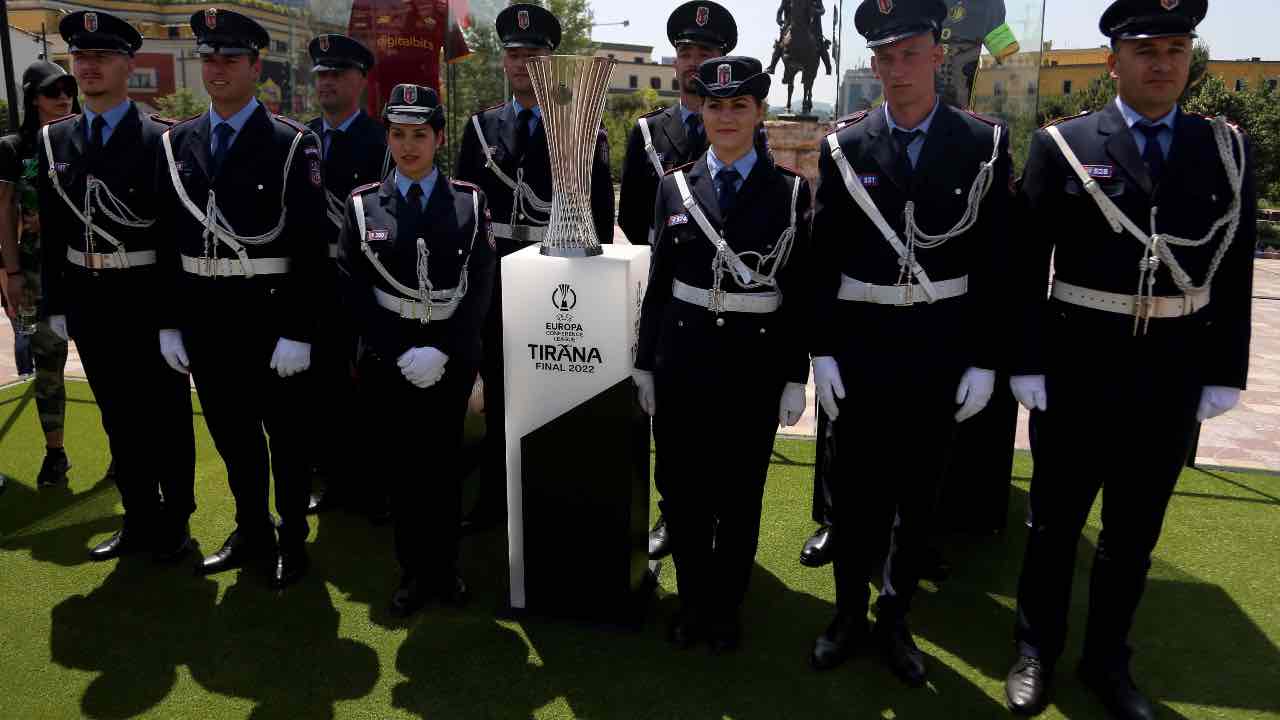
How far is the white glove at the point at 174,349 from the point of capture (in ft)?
11.2

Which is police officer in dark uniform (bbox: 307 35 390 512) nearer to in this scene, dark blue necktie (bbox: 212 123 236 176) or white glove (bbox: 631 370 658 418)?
dark blue necktie (bbox: 212 123 236 176)

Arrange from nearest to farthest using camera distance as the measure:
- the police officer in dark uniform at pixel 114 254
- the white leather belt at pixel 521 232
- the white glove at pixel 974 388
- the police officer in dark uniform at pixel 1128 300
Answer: the police officer in dark uniform at pixel 1128 300 < the white glove at pixel 974 388 < the police officer in dark uniform at pixel 114 254 < the white leather belt at pixel 521 232

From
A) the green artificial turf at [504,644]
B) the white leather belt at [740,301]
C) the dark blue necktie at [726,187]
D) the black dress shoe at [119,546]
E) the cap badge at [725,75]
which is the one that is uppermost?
the cap badge at [725,75]

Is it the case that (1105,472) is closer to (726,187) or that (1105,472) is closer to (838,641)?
(838,641)

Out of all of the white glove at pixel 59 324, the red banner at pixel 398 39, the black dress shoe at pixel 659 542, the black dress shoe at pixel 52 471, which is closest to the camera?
the white glove at pixel 59 324

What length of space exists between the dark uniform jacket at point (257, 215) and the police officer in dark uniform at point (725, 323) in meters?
1.27

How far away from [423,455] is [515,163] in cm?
137

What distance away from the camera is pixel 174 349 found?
11.2 ft

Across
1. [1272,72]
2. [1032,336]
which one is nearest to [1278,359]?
[1032,336]

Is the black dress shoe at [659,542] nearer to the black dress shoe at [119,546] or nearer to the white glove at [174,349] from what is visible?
the white glove at [174,349]

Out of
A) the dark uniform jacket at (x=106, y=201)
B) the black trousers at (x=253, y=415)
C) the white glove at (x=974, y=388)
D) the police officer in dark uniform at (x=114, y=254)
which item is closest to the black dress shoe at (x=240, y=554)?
the black trousers at (x=253, y=415)

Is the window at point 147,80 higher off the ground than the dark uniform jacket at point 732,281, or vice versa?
the window at point 147,80

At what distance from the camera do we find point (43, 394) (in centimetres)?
455

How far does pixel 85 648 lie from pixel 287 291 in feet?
4.45
